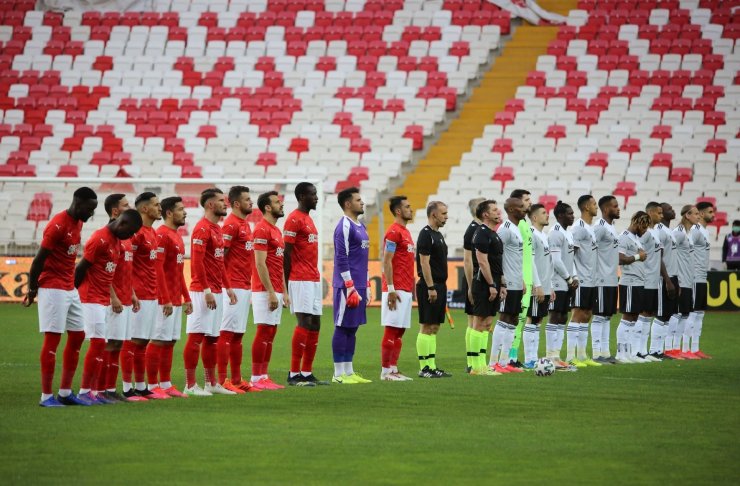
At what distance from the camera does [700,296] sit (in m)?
18.5

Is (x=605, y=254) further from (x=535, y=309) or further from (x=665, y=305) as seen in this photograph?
(x=535, y=309)

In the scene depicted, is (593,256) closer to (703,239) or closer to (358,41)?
(703,239)

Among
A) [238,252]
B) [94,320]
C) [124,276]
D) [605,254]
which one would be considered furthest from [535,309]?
[94,320]

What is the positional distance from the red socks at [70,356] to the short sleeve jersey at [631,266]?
28.5 ft

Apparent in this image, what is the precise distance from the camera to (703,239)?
18.5 m

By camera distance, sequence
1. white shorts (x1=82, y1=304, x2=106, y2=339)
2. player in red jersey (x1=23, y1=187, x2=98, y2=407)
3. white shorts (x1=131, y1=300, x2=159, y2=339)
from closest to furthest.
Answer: player in red jersey (x1=23, y1=187, x2=98, y2=407), white shorts (x1=82, y1=304, x2=106, y2=339), white shorts (x1=131, y1=300, x2=159, y2=339)

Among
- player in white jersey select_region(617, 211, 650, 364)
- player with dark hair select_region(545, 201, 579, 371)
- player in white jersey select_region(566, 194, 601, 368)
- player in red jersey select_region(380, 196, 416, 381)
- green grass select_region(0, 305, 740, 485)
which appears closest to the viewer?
green grass select_region(0, 305, 740, 485)

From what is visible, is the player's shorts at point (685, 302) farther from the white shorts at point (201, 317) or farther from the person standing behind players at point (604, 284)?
the white shorts at point (201, 317)

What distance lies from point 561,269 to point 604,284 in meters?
1.13

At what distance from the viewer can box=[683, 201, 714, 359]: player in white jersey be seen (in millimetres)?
18203

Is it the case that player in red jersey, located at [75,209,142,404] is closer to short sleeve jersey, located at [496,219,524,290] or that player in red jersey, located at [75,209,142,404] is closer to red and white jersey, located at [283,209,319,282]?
red and white jersey, located at [283,209,319,282]

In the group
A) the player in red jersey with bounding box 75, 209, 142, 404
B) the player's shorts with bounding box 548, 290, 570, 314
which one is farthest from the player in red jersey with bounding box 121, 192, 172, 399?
the player's shorts with bounding box 548, 290, 570, 314

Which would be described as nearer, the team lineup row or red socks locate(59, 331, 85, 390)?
red socks locate(59, 331, 85, 390)

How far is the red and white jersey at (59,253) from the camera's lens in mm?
11500
